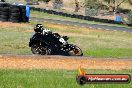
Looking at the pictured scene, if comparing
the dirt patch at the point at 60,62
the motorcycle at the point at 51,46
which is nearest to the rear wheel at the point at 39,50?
the motorcycle at the point at 51,46

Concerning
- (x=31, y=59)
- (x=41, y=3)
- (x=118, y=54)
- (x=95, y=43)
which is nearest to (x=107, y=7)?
(x=41, y=3)

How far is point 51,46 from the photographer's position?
62.8 ft

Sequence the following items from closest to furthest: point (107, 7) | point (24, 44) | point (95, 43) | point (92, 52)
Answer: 1. point (92, 52)
2. point (24, 44)
3. point (95, 43)
4. point (107, 7)

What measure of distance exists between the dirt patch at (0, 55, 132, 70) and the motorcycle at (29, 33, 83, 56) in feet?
4.44

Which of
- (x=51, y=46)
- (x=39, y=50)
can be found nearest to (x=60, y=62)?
(x=51, y=46)

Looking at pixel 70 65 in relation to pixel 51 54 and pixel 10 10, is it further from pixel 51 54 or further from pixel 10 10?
pixel 10 10

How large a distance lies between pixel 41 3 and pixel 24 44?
62.5 meters

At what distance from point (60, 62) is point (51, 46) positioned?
8.30 ft

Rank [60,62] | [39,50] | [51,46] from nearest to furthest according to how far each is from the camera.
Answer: [60,62] → [51,46] → [39,50]

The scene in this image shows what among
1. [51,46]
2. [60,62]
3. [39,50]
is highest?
[51,46]

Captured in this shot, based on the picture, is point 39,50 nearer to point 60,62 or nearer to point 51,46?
point 51,46

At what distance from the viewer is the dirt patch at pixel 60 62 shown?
15.4 metres

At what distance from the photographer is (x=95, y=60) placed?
17.8 m

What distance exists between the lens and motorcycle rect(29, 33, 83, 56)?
19.1m
